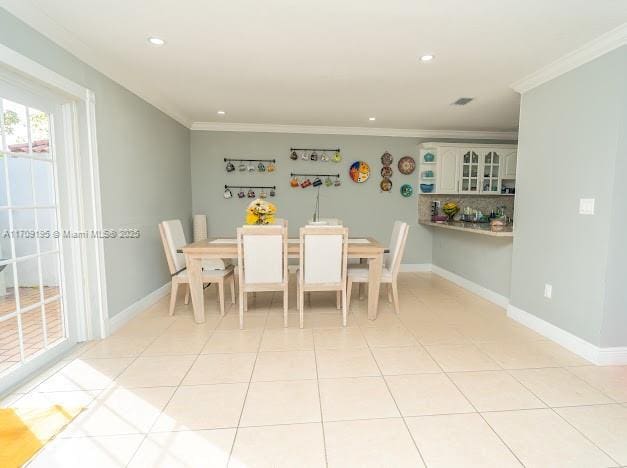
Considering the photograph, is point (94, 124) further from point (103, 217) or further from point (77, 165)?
point (103, 217)

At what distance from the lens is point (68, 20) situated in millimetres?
2027

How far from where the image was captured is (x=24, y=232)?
6.69 ft

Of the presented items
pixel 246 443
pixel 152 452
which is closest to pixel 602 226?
pixel 246 443

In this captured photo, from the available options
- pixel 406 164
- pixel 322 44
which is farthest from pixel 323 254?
pixel 406 164

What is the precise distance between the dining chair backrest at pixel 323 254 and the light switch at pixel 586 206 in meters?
1.76

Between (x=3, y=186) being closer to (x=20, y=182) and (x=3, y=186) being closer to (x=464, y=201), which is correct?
(x=20, y=182)

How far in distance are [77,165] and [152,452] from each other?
2.07 m

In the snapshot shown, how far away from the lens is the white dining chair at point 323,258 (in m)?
2.81

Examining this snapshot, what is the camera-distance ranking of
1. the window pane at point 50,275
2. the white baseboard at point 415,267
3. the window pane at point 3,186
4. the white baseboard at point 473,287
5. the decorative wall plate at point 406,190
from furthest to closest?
the white baseboard at point 415,267
the decorative wall plate at point 406,190
the white baseboard at point 473,287
the window pane at point 50,275
the window pane at point 3,186

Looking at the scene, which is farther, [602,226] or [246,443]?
[602,226]

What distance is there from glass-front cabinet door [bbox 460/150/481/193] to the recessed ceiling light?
13.8 ft

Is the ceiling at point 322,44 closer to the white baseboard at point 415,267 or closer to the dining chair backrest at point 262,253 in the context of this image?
the dining chair backrest at point 262,253

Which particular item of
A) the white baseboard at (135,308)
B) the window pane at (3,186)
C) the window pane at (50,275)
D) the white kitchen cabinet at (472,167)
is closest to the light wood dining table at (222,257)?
the white baseboard at (135,308)

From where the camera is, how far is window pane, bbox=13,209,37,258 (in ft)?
6.47
